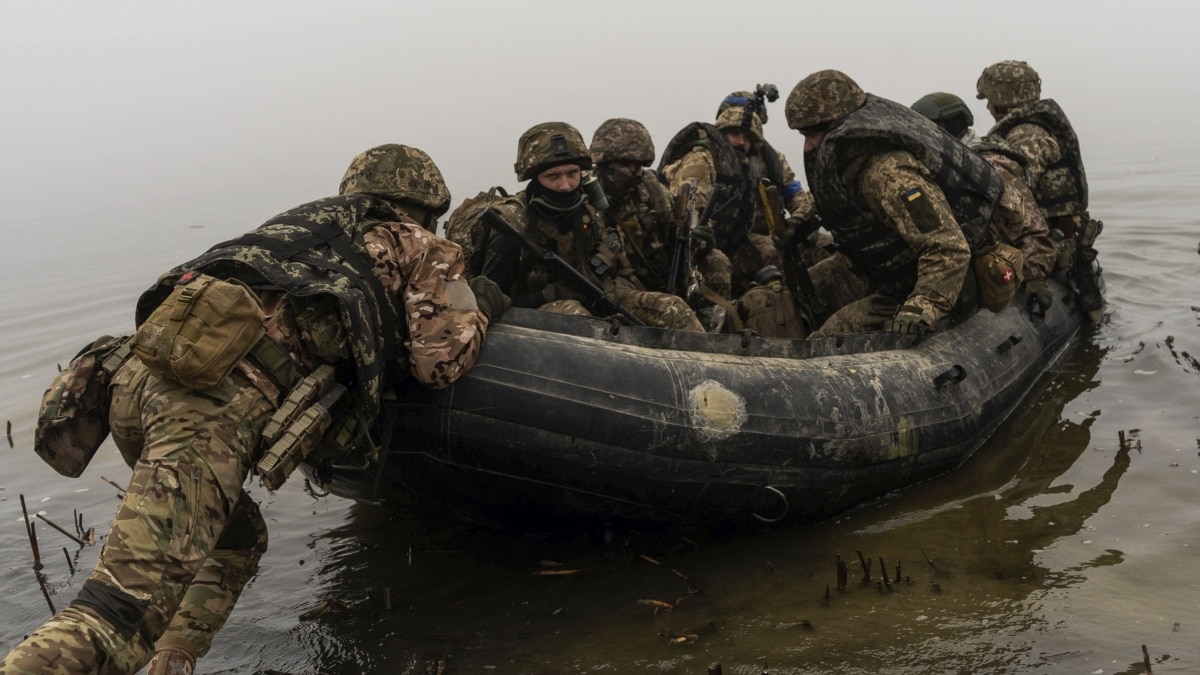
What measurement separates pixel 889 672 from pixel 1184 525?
1.89 metres

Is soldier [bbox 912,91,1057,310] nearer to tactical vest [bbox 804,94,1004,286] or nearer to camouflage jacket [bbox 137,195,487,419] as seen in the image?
tactical vest [bbox 804,94,1004,286]

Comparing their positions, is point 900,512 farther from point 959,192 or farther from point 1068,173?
point 1068,173

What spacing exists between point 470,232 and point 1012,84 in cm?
415

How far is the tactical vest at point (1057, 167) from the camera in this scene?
7.55m

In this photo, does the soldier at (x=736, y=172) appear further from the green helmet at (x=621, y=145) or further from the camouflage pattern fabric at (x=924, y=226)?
the camouflage pattern fabric at (x=924, y=226)

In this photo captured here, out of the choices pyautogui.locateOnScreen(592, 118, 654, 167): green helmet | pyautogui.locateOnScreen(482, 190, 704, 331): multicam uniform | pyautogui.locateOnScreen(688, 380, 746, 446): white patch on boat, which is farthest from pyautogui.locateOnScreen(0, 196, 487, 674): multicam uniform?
pyautogui.locateOnScreen(592, 118, 654, 167): green helmet

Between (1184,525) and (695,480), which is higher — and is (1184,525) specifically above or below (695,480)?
below

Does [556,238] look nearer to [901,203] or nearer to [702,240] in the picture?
[702,240]

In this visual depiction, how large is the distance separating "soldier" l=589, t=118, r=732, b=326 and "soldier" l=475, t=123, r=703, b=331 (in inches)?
23.2

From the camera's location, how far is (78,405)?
13.2 feet

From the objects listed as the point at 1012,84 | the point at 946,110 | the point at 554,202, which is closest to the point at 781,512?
the point at 554,202

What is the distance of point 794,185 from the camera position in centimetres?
866

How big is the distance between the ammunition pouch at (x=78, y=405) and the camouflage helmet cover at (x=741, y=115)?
4931mm

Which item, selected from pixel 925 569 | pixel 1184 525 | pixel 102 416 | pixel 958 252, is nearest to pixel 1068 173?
pixel 958 252
